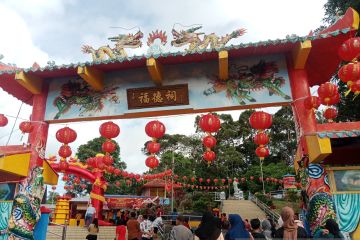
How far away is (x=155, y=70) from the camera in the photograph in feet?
22.2

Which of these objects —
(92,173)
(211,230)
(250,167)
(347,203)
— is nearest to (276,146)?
(250,167)

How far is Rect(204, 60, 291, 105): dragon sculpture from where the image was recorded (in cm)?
675

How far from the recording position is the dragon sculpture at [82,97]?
747cm

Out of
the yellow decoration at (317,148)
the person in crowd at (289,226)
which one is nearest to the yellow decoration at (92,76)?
the yellow decoration at (317,148)

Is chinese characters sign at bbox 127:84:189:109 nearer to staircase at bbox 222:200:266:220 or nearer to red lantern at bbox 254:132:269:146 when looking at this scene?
red lantern at bbox 254:132:269:146

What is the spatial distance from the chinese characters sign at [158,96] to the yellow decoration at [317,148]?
9.13 ft

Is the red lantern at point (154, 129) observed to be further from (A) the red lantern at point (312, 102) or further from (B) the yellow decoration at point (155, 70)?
(A) the red lantern at point (312, 102)

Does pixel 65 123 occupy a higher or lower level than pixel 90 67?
lower

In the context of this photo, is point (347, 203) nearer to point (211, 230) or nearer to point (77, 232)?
point (211, 230)

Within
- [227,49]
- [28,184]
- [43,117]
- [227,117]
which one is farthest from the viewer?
[227,117]

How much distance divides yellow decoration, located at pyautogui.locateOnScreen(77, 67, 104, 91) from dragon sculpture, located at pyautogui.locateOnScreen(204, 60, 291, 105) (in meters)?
2.66

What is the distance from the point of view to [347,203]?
573cm

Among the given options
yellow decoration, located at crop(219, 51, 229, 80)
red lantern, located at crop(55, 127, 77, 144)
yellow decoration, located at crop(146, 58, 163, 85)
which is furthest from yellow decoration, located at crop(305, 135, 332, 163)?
red lantern, located at crop(55, 127, 77, 144)

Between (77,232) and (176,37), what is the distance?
972cm
